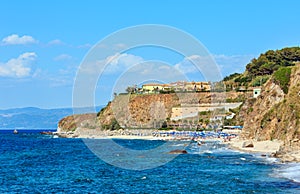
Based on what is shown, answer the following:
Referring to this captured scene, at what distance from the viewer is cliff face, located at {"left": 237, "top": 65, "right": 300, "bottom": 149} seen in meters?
59.8

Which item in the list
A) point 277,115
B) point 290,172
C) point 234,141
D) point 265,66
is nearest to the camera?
point 290,172

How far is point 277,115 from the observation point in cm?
7188

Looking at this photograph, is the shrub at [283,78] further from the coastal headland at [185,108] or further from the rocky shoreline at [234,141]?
the coastal headland at [185,108]

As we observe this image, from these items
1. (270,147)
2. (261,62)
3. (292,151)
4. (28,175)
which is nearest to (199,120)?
(261,62)

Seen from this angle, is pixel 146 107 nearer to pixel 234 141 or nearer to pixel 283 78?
pixel 234 141

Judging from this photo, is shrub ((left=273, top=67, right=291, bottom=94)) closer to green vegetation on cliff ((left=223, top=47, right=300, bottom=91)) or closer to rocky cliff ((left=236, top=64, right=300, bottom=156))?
rocky cliff ((left=236, top=64, right=300, bottom=156))

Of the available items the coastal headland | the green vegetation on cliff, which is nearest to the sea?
the coastal headland

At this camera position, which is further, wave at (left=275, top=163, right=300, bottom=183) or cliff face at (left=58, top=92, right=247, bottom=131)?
cliff face at (left=58, top=92, right=247, bottom=131)

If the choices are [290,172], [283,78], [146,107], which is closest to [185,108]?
[146,107]

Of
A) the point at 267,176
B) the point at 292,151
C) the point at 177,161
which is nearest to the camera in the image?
the point at 267,176

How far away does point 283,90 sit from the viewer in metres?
79.7

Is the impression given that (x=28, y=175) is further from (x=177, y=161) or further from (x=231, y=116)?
(x=231, y=116)

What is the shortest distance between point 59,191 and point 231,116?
308ft

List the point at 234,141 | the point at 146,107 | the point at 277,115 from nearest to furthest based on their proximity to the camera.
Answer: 1. the point at 277,115
2. the point at 234,141
3. the point at 146,107
